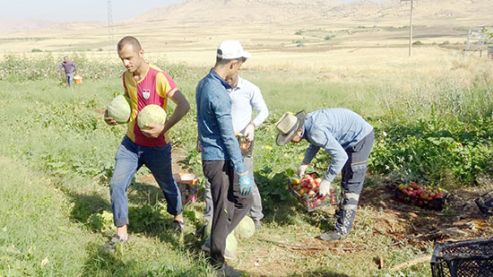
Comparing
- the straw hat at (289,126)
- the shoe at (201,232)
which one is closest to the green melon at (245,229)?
the shoe at (201,232)

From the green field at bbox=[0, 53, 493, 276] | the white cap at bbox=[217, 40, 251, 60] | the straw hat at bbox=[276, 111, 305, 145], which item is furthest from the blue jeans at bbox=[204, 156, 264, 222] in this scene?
the white cap at bbox=[217, 40, 251, 60]

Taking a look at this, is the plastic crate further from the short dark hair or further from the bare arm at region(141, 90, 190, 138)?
the short dark hair

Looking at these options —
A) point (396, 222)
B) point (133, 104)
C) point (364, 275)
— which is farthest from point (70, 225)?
point (396, 222)

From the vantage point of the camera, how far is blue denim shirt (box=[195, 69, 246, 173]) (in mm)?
3750

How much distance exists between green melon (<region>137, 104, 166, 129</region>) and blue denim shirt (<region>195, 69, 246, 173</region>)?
50 cm

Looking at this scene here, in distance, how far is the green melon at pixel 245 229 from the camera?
16.4 feet

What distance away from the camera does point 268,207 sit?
581 centimetres

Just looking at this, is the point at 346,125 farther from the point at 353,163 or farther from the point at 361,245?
the point at 361,245

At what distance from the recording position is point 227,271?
13.9 feet

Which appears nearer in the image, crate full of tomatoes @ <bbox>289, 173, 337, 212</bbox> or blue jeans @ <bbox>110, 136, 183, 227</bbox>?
blue jeans @ <bbox>110, 136, 183, 227</bbox>

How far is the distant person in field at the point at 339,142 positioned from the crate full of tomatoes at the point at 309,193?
240mm

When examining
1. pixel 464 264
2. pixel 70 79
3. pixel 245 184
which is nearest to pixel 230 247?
pixel 245 184

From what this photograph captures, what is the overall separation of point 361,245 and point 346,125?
120cm

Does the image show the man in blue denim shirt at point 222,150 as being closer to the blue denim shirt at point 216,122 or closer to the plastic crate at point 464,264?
the blue denim shirt at point 216,122
